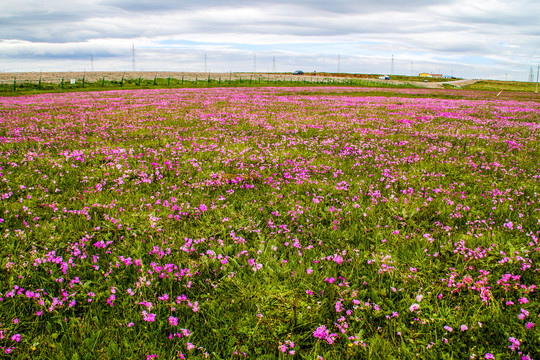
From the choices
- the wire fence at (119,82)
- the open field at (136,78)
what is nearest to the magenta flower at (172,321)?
the wire fence at (119,82)

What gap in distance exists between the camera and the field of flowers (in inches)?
114

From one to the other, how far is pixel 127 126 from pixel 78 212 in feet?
28.8

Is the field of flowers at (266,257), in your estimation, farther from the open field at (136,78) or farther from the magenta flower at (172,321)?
the open field at (136,78)

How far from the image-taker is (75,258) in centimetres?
398

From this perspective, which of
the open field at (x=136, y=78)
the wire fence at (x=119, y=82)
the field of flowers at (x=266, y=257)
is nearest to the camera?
the field of flowers at (x=266, y=257)

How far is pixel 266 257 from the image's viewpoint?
4020mm

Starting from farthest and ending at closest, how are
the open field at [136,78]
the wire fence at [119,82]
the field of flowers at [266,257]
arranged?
the open field at [136,78] < the wire fence at [119,82] < the field of flowers at [266,257]

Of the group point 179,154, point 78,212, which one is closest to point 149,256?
point 78,212

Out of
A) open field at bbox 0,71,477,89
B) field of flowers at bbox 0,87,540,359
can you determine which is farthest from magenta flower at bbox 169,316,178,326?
open field at bbox 0,71,477,89

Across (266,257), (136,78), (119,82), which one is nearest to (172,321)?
(266,257)

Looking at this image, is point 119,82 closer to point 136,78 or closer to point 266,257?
point 136,78

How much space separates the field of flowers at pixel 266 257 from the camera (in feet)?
9.52

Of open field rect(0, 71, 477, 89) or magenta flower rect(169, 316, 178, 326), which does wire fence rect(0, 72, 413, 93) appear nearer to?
open field rect(0, 71, 477, 89)

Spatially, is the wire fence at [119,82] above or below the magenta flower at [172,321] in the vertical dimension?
above
